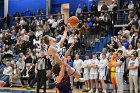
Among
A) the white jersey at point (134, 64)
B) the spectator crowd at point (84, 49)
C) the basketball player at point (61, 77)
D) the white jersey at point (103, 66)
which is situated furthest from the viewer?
the white jersey at point (103, 66)

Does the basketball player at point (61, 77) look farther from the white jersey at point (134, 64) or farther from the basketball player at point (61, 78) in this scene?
the white jersey at point (134, 64)

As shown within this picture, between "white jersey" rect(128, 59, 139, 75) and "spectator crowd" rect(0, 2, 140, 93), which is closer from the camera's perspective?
"white jersey" rect(128, 59, 139, 75)

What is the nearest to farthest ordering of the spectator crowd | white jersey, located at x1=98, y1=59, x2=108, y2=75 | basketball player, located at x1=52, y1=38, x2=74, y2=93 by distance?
basketball player, located at x1=52, y1=38, x2=74, y2=93 → the spectator crowd → white jersey, located at x1=98, y1=59, x2=108, y2=75

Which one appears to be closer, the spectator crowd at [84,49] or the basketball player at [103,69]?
the spectator crowd at [84,49]

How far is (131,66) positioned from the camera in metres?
15.5

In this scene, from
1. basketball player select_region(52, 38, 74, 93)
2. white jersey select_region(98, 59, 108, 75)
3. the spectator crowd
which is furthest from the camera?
white jersey select_region(98, 59, 108, 75)

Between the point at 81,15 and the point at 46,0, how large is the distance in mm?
8447

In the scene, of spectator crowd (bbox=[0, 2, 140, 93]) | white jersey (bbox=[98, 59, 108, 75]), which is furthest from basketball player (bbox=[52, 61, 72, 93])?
white jersey (bbox=[98, 59, 108, 75])

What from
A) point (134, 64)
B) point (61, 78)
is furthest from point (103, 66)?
point (61, 78)

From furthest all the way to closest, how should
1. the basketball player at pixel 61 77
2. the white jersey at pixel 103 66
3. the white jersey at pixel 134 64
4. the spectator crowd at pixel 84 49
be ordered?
the white jersey at pixel 103 66
the spectator crowd at pixel 84 49
the white jersey at pixel 134 64
the basketball player at pixel 61 77

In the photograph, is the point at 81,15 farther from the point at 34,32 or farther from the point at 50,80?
the point at 50,80

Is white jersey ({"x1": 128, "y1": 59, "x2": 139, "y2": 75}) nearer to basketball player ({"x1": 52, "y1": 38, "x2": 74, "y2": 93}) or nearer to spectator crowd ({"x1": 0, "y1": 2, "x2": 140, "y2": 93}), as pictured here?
spectator crowd ({"x1": 0, "y1": 2, "x2": 140, "y2": 93})

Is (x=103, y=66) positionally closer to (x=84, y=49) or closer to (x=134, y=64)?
(x=134, y=64)

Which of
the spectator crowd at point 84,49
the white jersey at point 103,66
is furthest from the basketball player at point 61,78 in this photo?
the white jersey at point 103,66
